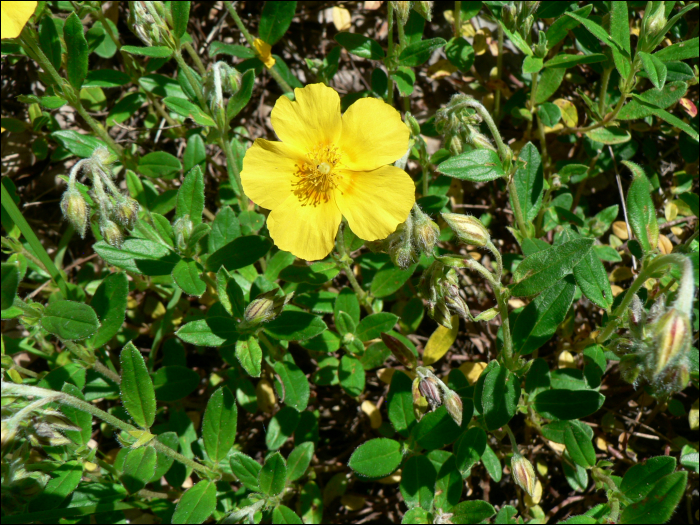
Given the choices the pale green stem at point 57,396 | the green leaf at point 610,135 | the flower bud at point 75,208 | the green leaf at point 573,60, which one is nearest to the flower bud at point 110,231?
the flower bud at point 75,208

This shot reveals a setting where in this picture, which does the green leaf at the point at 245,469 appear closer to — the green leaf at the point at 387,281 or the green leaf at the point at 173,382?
the green leaf at the point at 173,382

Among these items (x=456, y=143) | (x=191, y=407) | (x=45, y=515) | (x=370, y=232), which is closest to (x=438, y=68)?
(x=456, y=143)

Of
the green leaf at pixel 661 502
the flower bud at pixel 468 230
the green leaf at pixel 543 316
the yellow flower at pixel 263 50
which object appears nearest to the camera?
the green leaf at pixel 661 502

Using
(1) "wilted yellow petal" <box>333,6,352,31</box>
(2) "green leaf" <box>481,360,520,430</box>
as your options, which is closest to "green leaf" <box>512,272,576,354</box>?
(2) "green leaf" <box>481,360,520,430</box>

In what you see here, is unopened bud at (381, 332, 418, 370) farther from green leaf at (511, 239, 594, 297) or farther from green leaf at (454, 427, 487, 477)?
green leaf at (511, 239, 594, 297)

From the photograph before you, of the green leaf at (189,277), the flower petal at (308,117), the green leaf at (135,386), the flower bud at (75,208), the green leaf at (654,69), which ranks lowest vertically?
the green leaf at (135,386)

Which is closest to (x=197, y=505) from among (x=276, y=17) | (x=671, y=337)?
(x=671, y=337)

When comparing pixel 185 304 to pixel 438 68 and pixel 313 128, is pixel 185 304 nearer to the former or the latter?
pixel 313 128
